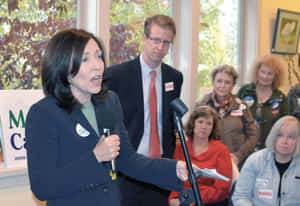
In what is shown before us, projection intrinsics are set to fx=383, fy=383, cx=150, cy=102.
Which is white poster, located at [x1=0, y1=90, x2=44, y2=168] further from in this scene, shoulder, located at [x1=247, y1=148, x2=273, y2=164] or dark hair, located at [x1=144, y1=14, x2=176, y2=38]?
shoulder, located at [x1=247, y1=148, x2=273, y2=164]

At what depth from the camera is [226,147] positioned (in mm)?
3156

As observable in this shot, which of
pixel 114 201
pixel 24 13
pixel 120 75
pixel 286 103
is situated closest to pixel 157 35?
pixel 120 75

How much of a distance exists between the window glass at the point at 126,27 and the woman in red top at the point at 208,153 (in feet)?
3.07

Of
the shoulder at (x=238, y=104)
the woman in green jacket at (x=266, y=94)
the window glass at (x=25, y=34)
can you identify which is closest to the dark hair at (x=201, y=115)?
the shoulder at (x=238, y=104)

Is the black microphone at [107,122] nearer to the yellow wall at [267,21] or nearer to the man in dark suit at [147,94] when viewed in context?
the man in dark suit at [147,94]

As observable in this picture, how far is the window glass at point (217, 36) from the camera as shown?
4.48 metres

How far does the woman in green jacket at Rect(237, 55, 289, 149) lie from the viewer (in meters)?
3.78

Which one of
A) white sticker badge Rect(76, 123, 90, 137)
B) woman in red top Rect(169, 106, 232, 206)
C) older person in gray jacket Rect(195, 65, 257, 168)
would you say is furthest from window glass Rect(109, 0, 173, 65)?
white sticker badge Rect(76, 123, 90, 137)

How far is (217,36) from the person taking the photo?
15.4ft

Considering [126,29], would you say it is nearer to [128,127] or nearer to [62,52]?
[128,127]

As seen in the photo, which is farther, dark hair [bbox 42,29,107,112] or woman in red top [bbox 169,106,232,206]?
woman in red top [bbox 169,106,232,206]

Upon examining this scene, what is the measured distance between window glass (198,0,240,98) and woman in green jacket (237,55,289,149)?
64 cm

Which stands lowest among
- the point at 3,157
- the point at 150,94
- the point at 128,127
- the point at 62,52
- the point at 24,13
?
the point at 3,157

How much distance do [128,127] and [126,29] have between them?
144cm
